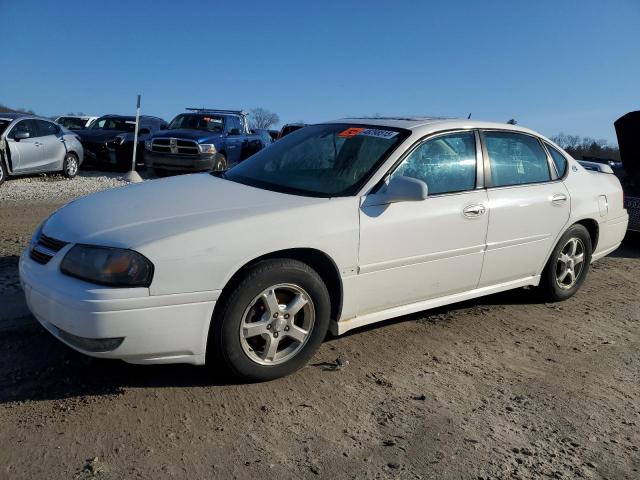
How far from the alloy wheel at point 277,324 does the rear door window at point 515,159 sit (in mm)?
1875

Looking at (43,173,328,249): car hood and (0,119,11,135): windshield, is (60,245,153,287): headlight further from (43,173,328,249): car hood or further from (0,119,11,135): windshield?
(0,119,11,135): windshield

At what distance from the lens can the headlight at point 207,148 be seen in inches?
511

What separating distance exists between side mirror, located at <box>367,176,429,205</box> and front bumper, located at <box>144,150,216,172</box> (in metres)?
9.96

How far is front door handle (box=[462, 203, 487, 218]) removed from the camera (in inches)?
157

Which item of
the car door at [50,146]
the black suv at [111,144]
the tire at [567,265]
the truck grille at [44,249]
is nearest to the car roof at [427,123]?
the tire at [567,265]

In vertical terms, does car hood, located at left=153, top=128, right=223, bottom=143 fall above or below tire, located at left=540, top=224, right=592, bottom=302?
above

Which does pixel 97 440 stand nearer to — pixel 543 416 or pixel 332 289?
pixel 332 289

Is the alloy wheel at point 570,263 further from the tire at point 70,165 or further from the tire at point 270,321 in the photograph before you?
the tire at point 70,165

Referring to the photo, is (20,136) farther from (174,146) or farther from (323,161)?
(323,161)

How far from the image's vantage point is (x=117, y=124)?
16531mm

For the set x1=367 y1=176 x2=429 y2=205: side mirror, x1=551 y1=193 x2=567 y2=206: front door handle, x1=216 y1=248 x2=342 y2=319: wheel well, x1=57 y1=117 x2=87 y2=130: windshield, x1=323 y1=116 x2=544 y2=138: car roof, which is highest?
x1=323 y1=116 x2=544 y2=138: car roof

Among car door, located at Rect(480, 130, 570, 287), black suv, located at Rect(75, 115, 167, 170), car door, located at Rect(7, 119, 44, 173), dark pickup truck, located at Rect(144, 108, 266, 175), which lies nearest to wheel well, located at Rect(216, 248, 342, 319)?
car door, located at Rect(480, 130, 570, 287)

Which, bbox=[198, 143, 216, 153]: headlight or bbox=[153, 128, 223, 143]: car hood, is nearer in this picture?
bbox=[198, 143, 216, 153]: headlight

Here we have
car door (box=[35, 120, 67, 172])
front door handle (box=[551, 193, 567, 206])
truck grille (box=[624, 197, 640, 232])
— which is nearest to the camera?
front door handle (box=[551, 193, 567, 206])
